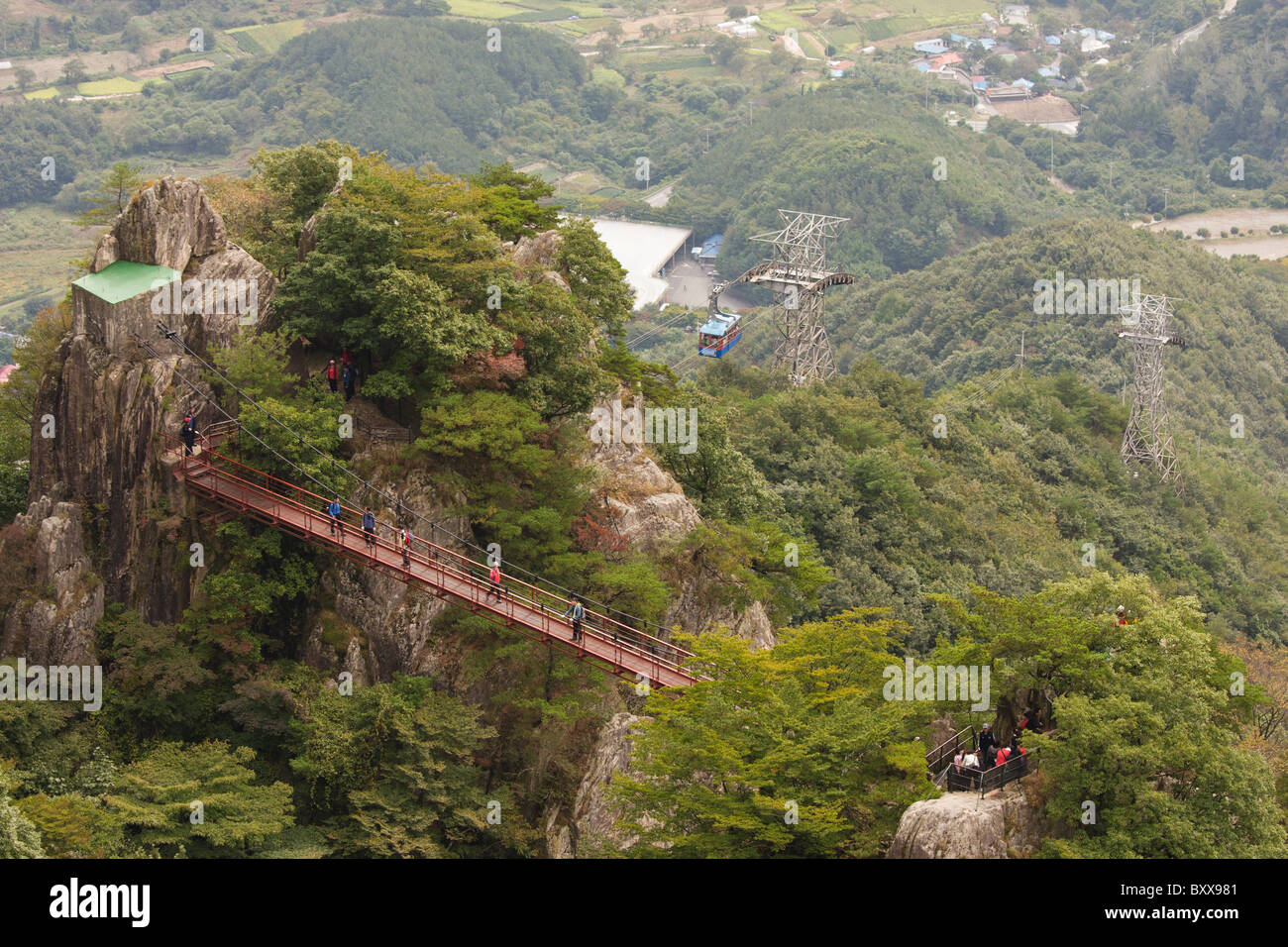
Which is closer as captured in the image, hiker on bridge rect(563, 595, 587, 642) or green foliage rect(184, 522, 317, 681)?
hiker on bridge rect(563, 595, 587, 642)

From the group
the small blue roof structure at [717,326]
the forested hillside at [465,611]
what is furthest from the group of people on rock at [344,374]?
the small blue roof structure at [717,326]

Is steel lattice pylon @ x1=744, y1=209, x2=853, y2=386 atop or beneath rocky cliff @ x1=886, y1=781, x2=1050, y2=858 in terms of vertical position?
atop

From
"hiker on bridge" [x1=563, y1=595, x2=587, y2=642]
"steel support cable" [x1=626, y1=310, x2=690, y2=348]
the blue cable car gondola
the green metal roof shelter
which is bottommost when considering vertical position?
"hiker on bridge" [x1=563, y1=595, x2=587, y2=642]

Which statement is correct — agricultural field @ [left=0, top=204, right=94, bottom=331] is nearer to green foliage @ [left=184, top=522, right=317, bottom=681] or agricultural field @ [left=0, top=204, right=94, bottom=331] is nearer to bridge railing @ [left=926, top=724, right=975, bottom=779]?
green foliage @ [left=184, top=522, right=317, bottom=681]

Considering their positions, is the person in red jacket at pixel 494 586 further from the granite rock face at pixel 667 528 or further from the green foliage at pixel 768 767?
the green foliage at pixel 768 767

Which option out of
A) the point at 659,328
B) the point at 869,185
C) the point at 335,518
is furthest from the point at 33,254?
the point at 335,518

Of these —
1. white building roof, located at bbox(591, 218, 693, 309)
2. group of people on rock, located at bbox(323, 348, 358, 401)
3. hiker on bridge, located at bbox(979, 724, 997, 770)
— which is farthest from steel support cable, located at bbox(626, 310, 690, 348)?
hiker on bridge, located at bbox(979, 724, 997, 770)

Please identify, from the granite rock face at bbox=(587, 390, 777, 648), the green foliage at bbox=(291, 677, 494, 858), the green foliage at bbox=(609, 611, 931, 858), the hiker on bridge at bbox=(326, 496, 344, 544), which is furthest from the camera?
the granite rock face at bbox=(587, 390, 777, 648)
